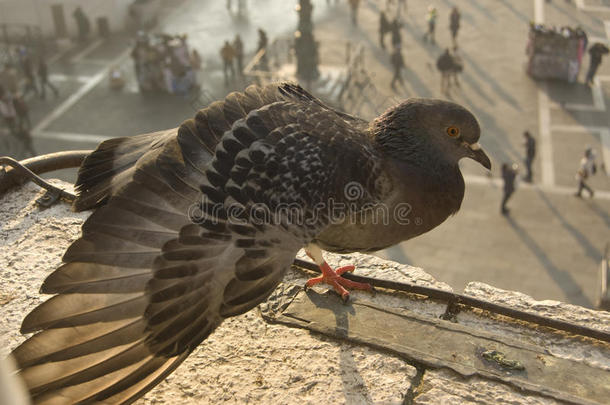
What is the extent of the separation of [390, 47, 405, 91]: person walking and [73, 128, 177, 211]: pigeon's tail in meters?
15.7

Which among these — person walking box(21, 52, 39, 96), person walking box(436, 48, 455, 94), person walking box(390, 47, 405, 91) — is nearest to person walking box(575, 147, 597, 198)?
person walking box(436, 48, 455, 94)

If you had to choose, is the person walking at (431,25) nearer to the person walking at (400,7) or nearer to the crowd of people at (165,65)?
the person walking at (400,7)

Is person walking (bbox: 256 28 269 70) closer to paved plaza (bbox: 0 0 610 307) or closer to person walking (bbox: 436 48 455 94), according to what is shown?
paved plaza (bbox: 0 0 610 307)

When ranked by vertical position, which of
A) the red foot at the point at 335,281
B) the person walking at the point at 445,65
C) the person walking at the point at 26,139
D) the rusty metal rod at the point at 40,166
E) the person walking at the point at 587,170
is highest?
the rusty metal rod at the point at 40,166

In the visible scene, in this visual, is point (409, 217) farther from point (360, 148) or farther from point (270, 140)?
point (270, 140)

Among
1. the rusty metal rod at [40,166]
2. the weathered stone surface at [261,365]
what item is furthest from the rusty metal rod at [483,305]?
the rusty metal rod at [40,166]

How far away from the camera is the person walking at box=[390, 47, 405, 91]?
63.0 feet

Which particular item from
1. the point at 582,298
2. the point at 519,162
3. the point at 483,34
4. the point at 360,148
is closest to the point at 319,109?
the point at 360,148

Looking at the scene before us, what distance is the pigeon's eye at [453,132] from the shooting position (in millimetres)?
4254

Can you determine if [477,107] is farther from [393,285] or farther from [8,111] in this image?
[393,285]

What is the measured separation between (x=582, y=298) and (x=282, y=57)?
1286 centimetres

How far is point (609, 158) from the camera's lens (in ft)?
53.7

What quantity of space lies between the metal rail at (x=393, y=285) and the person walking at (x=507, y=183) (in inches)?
395

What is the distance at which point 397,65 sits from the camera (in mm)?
19391
